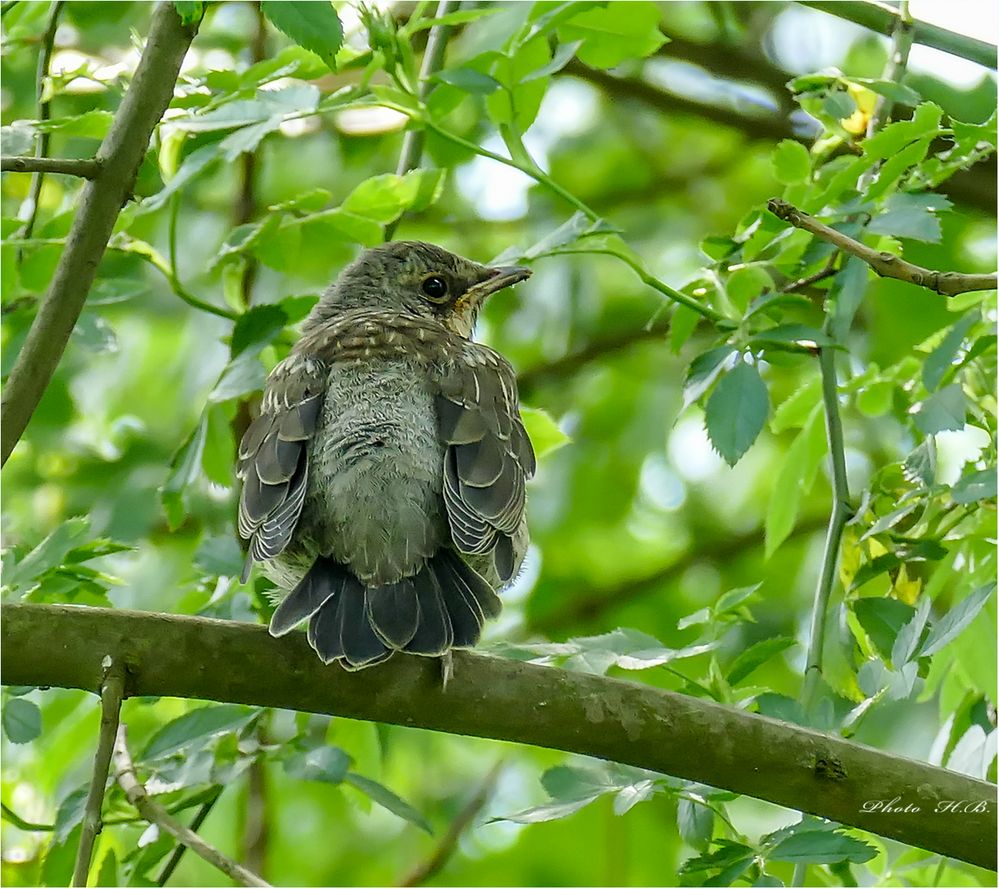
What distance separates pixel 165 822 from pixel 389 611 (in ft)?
2.06

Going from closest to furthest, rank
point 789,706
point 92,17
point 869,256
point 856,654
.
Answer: point 869,256
point 789,706
point 856,654
point 92,17

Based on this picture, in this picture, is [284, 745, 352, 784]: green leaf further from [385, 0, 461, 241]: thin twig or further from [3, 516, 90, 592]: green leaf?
[385, 0, 461, 241]: thin twig

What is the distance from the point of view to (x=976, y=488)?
2652 mm

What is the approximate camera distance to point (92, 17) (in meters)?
5.34

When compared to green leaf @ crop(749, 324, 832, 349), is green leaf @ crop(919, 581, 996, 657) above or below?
below

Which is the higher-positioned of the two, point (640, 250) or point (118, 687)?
point (118, 687)

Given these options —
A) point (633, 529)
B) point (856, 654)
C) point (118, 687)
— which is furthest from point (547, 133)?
point (118, 687)

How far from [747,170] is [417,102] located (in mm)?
4002

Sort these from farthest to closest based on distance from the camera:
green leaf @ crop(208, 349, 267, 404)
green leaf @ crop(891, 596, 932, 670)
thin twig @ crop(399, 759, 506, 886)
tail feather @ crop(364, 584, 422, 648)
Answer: thin twig @ crop(399, 759, 506, 886) < green leaf @ crop(208, 349, 267, 404) < tail feather @ crop(364, 584, 422, 648) < green leaf @ crop(891, 596, 932, 670)

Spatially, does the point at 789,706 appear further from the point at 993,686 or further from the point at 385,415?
the point at 385,415

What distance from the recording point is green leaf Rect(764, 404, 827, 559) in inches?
132

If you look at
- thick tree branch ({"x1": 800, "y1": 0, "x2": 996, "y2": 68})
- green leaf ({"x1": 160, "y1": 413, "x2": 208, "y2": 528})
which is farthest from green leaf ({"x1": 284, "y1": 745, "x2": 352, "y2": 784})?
thick tree branch ({"x1": 800, "y1": 0, "x2": 996, "y2": 68})

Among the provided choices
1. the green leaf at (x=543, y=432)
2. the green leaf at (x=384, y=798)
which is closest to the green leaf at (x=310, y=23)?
the green leaf at (x=543, y=432)

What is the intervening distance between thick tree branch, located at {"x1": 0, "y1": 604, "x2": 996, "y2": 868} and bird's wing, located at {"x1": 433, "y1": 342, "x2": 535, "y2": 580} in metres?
0.58
